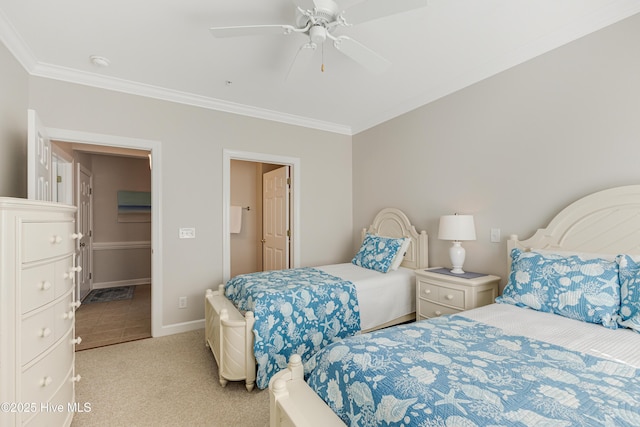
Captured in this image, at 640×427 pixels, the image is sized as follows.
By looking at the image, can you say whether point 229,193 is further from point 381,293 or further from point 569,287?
point 569,287

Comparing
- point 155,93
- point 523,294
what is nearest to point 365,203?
point 523,294

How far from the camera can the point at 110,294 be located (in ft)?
15.3

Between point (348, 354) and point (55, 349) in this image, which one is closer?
point (348, 354)

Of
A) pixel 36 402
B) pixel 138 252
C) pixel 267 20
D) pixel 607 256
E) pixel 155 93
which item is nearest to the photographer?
pixel 36 402

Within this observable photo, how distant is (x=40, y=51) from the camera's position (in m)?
2.38

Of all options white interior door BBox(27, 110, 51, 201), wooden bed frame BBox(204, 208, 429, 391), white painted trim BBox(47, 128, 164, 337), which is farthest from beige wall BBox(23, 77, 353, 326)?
wooden bed frame BBox(204, 208, 429, 391)

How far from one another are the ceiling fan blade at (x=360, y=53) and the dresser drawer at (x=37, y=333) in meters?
2.14

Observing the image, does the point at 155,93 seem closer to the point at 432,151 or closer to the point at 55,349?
the point at 55,349

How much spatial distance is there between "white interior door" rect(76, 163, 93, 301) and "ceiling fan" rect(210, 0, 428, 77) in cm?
414

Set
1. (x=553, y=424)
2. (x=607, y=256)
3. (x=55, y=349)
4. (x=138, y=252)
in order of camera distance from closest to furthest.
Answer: (x=553, y=424)
(x=55, y=349)
(x=607, y=256)
(x=138, y=252)

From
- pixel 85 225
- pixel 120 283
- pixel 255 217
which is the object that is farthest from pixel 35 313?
pixel 120 283

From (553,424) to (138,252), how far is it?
621cm

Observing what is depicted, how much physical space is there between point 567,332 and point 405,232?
2.00 meters

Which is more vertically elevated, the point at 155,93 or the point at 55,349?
the point at 155,93
